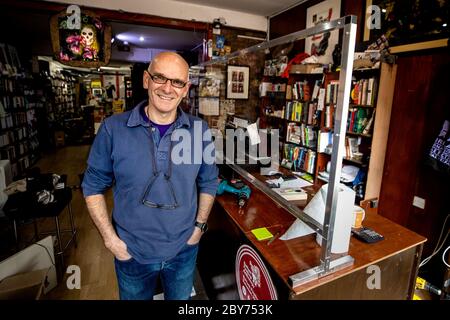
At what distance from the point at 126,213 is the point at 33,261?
1.24 m

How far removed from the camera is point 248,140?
7.18ft

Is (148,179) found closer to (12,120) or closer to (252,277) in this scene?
(252,277)

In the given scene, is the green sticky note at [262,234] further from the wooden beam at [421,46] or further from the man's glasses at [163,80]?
the wooden beam at [421,46]

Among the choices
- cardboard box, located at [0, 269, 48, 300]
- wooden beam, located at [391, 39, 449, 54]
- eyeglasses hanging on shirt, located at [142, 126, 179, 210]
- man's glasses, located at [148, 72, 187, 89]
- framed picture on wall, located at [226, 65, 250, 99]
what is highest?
wooden beam, located at [391, 39, 449, 54]

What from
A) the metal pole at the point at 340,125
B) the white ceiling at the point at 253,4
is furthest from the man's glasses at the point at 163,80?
the white ceiling at the point at 253,4

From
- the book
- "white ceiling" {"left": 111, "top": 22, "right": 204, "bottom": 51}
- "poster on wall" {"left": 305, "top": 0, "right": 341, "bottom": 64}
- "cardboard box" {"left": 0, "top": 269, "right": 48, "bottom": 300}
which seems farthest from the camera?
"white ceiling" {"left": 111, "top": 22, "right": 204, "bottom": 51}

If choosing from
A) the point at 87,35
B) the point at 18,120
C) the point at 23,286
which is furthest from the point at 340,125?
the point at 18,120

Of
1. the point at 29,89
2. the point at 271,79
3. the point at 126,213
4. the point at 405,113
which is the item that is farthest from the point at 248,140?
the point at 29,89

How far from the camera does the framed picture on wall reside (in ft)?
14.0

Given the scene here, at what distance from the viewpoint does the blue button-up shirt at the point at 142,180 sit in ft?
3.98

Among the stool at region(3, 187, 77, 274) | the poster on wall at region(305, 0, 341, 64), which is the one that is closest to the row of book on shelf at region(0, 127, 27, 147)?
the stool at region(3, 187, 77, 274)

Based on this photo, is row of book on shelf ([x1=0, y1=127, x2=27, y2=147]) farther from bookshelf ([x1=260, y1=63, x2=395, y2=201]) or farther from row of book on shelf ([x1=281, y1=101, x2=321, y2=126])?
row of book on shelf ([x1=281, y1=101, x2=321, y2=126])

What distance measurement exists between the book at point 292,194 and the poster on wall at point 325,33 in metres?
2.28

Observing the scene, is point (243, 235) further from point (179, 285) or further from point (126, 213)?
point (126, 213)
